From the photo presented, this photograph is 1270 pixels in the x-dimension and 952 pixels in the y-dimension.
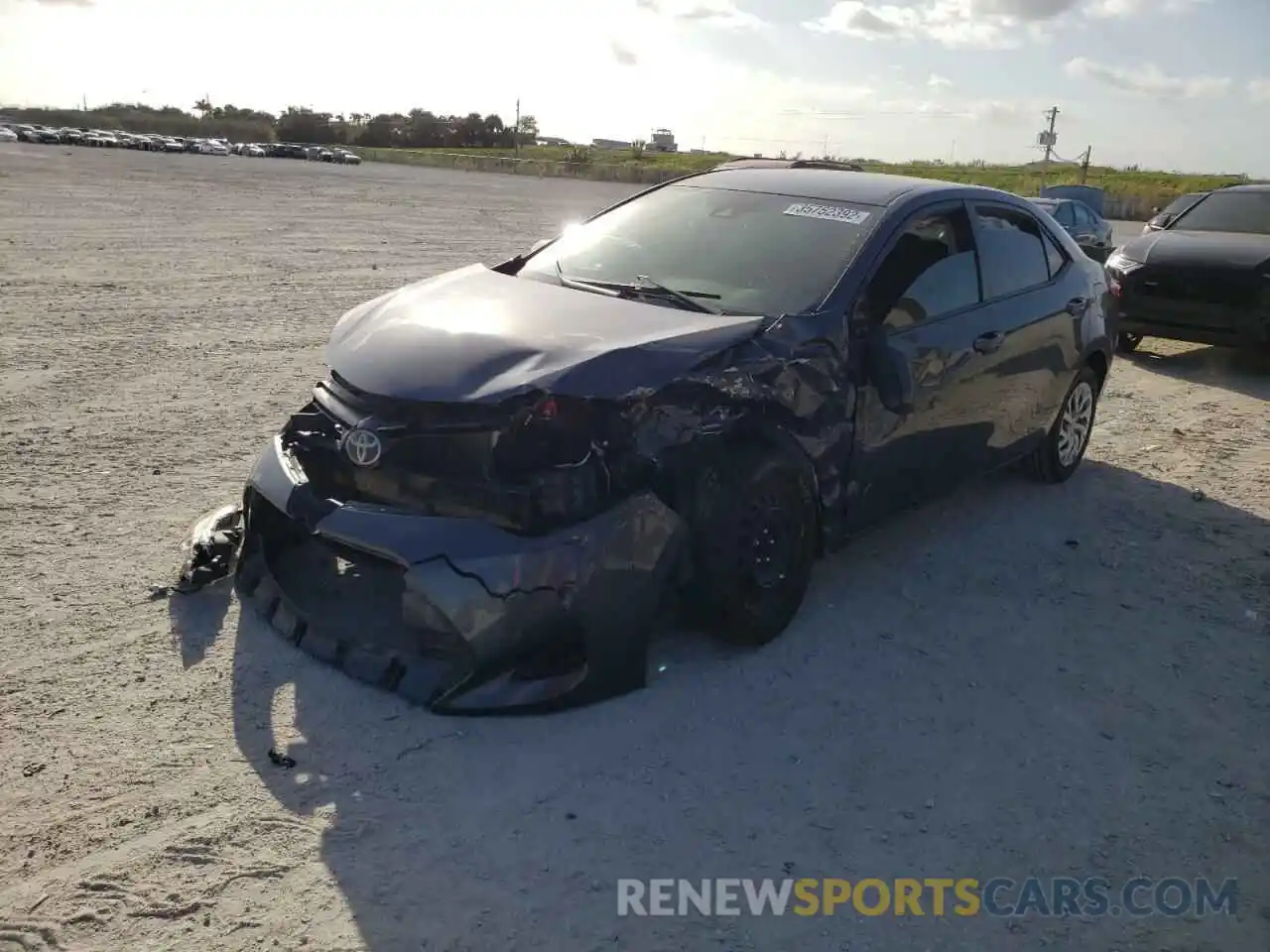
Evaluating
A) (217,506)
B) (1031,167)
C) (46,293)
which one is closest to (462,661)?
(217,506)

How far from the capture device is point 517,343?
3.69 m

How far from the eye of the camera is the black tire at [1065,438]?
20.8ft

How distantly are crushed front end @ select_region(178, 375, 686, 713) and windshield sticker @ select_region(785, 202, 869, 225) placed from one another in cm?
182

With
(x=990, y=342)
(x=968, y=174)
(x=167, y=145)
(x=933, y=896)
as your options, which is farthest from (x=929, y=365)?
(x=167, y=145)

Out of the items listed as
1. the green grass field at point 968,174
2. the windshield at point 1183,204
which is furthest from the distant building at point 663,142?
the windshield at point 1183,204

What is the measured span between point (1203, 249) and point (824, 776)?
9266mm

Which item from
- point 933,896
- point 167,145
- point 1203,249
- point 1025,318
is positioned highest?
point 167,145

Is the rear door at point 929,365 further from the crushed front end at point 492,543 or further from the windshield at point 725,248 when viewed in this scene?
the crushed front end at point 492,543

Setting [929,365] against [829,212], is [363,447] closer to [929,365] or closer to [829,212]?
[829,212]

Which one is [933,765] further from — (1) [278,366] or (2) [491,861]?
(1) [278,366]

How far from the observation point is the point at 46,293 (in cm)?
1027

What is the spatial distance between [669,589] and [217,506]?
2.54m

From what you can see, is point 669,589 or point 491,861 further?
point 669,589

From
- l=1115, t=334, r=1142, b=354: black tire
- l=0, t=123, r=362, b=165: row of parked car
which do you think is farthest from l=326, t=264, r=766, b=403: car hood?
l=0, t=123, r=362, b=165: row of parked car
